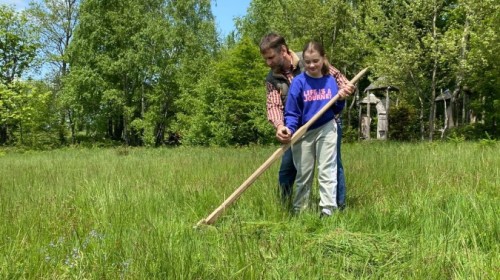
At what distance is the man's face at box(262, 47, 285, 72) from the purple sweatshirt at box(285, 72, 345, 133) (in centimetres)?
27

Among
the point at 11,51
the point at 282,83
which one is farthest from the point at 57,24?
the point at 282,83

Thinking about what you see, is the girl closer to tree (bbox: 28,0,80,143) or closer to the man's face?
the man's face

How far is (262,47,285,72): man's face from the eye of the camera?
157 inches

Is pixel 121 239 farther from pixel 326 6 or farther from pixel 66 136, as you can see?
pixel 66 136

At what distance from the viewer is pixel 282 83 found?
4297 millimetres

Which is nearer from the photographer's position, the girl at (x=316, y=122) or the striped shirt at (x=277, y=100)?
the girl at (x=316, y=122)

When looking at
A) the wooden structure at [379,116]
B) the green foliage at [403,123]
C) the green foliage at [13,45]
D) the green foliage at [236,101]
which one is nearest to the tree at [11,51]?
the green foliage at [13,45]

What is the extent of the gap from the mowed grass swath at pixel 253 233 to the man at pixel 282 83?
181 mm

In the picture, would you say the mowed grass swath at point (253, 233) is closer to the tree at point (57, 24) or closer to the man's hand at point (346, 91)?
the man's hand at point (346, 91)

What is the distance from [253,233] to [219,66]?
1850 centimetres

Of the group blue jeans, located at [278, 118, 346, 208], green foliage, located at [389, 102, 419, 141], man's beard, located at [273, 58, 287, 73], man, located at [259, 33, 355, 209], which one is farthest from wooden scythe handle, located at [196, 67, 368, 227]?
green foliage, located at [389, 102, 419, 141]

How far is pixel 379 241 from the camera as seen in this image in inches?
122

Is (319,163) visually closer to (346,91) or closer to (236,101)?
(346,91)

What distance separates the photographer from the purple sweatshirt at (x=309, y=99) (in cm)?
395
